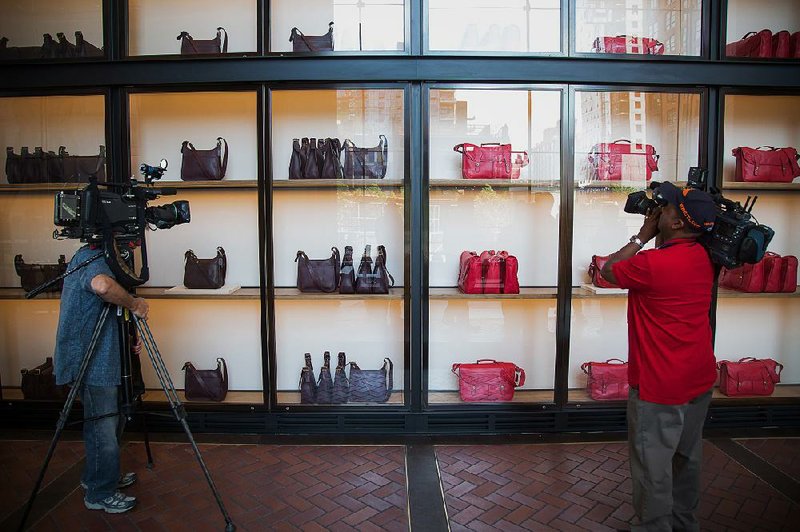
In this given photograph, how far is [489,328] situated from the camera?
187 inches

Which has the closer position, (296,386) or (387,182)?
(387,182)

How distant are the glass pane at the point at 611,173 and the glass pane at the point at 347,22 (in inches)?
62.8

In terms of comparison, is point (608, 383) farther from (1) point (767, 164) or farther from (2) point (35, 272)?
(2) point (35, 272)

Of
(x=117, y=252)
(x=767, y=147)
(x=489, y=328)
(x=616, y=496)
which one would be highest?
(x=767, y=147)

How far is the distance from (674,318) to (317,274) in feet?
8.95

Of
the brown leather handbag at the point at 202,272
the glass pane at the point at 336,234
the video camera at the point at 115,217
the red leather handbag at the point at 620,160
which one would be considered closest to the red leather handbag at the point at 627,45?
the red leather handbag at the point at 620,160

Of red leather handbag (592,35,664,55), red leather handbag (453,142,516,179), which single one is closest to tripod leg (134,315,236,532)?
red leather handbag (453,142,516,179)

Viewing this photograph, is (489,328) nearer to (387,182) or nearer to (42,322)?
(387,182)

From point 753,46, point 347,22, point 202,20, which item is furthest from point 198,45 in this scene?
point 753,46

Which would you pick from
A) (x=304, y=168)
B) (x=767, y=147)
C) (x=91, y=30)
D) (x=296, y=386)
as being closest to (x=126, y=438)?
(x=296, y=386)

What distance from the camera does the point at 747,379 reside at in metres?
4.43

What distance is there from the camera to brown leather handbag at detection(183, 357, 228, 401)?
440 centimetres

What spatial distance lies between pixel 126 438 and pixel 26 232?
1993 mm

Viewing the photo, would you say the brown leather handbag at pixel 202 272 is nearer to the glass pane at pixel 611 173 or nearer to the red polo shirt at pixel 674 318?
the glass pane at pixel 611 173
